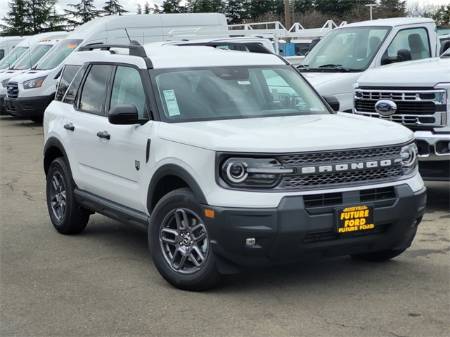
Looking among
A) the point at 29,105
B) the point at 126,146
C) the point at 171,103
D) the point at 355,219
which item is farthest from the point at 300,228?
the point at 29,105

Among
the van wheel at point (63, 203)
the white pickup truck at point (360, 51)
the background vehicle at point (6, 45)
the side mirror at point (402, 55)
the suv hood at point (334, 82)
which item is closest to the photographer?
the van wheel at point (63, 203)

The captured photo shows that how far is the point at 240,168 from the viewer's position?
217 inches

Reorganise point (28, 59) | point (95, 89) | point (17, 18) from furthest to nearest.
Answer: point (17, 18) < point (28, 59) < point (95, 89)

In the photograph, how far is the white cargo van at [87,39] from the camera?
20.3 meters

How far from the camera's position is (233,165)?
217 inches

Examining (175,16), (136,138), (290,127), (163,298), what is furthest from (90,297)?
(175,16)

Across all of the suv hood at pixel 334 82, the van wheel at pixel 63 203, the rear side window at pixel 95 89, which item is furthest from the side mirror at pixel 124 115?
the suv hood at pixel 334 82

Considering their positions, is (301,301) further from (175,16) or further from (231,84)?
(175,16)

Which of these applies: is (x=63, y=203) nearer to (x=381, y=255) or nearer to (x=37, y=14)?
(x=381, y=255)

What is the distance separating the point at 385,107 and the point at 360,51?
298 cm

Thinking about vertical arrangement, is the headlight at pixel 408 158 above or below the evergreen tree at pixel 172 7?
above

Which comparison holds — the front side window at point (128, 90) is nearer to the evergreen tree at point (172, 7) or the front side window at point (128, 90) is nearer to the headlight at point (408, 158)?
the headlight at point (408, 158)

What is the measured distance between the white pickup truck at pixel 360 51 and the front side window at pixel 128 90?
4.27 metres

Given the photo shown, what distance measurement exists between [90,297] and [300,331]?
167cm
